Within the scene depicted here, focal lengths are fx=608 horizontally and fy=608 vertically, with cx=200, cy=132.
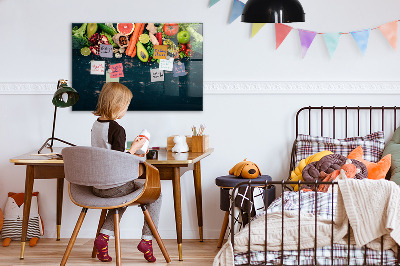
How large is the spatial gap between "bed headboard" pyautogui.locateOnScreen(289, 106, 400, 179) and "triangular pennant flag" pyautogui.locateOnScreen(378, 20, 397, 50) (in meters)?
0.47

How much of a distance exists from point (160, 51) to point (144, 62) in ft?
0.46

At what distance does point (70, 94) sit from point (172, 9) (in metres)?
0.96

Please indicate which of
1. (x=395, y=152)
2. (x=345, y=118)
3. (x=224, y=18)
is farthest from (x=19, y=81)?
(x=395, y=152)

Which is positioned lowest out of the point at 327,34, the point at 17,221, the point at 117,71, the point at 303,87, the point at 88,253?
the point at 88,253

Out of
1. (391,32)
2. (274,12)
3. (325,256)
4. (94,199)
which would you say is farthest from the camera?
(391,32)

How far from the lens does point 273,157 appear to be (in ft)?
14.5

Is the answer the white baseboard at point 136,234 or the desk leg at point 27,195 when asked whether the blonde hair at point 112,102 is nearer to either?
the desk leg at point 27,195

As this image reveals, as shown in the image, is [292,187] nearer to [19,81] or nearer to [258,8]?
[258,8]

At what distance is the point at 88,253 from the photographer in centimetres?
399

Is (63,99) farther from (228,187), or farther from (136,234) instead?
(228,187)

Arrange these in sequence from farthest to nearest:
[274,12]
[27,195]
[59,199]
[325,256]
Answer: [59,199]
[27,195]
[274,12]
[325,256]

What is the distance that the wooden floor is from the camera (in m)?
3.76

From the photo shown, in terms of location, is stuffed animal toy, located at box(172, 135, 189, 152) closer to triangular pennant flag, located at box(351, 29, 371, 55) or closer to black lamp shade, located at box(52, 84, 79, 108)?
black lamp shade, located at box(52, 84, 79, 108)

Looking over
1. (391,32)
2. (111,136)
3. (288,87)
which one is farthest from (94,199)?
(391,32)
